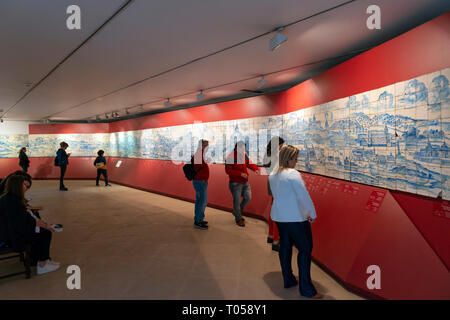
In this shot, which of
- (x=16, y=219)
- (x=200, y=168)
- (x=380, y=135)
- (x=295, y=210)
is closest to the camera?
(x=295, y=210)

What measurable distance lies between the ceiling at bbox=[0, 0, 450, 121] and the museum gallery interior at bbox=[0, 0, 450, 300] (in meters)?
0.03

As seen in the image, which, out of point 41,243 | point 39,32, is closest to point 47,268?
point 41,243

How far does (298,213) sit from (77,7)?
313 centimetres

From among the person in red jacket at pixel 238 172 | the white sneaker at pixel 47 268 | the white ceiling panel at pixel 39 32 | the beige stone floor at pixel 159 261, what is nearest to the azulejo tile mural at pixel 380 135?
the person in red jacket at pixel 238 172

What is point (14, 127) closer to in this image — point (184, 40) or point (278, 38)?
point (184, 40)

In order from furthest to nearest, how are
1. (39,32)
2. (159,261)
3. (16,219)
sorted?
(159,261) → (39,32) → (16,219)

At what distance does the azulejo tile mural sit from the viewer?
269 cm

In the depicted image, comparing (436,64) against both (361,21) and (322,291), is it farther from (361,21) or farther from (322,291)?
(322,291)

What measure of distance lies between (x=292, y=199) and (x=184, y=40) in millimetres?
2570

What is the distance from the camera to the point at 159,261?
13.6 feet

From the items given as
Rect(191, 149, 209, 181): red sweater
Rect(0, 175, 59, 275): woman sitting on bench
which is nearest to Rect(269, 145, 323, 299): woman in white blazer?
Rect(191, 149, 209, 181): red sweater

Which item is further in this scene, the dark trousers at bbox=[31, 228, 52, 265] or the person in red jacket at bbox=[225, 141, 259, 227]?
the person in red jacket at bbox=[225, 141, 259, 227]

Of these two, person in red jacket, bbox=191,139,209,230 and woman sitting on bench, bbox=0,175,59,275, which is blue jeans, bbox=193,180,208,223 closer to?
person in red jacket, bbox=191,139,209,230
